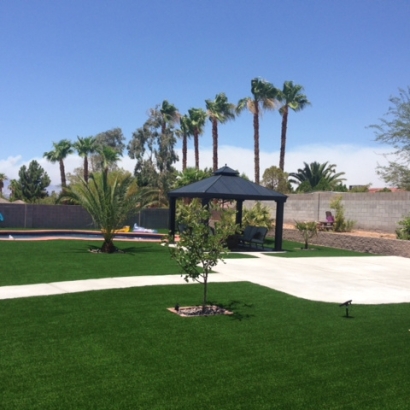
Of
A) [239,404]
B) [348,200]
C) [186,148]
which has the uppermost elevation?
[186,148]

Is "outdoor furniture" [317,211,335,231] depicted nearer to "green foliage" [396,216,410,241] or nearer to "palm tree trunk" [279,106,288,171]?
"green foliage" [396,216,410,241]

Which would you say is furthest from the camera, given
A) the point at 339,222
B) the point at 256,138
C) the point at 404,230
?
the point at 256,138

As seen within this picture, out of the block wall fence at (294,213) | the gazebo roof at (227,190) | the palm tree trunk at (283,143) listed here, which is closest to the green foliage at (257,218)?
the block wall fence at (294,213)

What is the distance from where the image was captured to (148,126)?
5822cm

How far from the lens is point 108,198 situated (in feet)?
61.2

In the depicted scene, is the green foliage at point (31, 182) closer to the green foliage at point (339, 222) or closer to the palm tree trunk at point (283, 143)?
the palm tree trunk at point (283, 143)

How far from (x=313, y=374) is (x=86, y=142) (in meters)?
54.0

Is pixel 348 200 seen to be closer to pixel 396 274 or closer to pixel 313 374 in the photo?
pixel 396 274

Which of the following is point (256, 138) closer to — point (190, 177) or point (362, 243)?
point (190, 177)

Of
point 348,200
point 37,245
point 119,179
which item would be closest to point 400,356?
point 119,179

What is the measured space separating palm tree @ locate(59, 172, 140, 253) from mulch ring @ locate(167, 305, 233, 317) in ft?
31.0

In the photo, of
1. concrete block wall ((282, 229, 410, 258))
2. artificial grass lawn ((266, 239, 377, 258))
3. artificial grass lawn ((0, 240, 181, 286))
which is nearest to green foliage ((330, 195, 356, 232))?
concrete block wall ((282, 229, 410, 258))

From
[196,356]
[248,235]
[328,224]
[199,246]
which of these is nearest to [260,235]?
[248,235]

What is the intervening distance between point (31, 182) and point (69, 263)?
38736 millimetres
